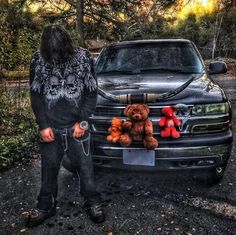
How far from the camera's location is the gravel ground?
11.6 ft

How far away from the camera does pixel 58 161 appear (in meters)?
3.69

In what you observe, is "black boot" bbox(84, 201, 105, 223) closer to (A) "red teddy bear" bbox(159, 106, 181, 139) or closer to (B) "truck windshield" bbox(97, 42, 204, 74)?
(A) "red teddy bear" bbox(159, 106, 181, 139)

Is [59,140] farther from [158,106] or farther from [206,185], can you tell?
[206,185]

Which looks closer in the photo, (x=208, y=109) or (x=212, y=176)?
(x=208, y=109)

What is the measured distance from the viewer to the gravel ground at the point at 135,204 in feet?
11.6

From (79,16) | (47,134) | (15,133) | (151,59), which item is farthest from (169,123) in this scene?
(79,16)

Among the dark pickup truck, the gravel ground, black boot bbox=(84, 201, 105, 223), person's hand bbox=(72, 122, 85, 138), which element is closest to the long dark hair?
person's hand bbox=(72, 122, 85, 138)

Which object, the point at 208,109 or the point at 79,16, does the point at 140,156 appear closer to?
the point at 208,109

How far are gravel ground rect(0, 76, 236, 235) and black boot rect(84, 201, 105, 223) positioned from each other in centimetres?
6

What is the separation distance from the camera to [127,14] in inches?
556

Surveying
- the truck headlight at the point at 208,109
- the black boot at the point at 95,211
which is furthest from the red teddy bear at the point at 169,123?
the black boot at the point at 95,211

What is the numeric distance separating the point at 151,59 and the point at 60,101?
7.67ft

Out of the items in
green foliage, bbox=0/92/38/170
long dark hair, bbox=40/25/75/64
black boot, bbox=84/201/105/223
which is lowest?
black boot, bbox=84/201/105/223

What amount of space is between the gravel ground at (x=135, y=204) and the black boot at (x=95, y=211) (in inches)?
2.4
